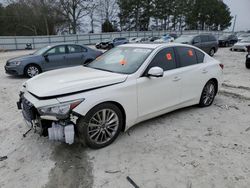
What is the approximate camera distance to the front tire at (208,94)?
4.97 meters

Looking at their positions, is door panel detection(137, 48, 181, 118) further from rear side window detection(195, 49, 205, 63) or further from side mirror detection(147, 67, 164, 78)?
rear side window detection(195, 49, 205, 63)

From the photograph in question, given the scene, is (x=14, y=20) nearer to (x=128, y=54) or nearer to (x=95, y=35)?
(x=95, y=35)

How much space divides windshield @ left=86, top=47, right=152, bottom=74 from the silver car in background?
479cm

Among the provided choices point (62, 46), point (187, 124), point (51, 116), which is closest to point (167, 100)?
point (187, 124)

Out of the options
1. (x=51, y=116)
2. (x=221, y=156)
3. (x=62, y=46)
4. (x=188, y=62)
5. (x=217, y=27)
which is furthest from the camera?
(x=217, y=27)

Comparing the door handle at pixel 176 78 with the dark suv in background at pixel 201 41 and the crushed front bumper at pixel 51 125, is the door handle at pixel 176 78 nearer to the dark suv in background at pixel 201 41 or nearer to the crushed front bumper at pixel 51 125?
the crushed front bumper at pixel 51 125

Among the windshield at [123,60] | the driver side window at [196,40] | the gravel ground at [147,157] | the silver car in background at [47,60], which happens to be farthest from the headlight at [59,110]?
the driver side window at [196,40]

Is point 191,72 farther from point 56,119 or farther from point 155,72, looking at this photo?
point 56,119

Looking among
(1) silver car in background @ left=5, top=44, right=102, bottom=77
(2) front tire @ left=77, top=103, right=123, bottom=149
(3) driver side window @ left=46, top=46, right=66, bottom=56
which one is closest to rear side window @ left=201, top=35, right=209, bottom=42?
(1) silver car in background @ left=5, top=44, right=102, bottom=77

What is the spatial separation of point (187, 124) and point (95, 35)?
34.3m

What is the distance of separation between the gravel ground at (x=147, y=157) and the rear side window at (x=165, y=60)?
106cm

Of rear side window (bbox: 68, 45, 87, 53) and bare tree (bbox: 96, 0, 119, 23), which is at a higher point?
bare tree (bbox: 96, 0, 119, 23)

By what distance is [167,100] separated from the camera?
4082 millimetres

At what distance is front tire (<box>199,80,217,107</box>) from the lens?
4.97 meters
